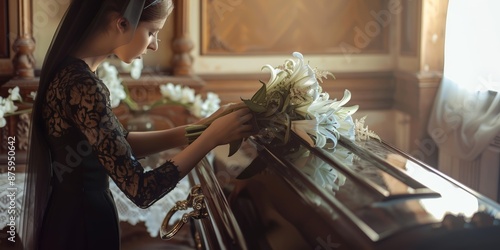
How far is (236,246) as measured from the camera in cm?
151

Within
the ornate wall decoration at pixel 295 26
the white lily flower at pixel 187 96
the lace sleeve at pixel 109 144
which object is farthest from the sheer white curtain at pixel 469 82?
the lace sleeve at pixel 109 144

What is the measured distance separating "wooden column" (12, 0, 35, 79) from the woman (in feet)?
9.01

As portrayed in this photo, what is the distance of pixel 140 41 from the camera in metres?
1.85

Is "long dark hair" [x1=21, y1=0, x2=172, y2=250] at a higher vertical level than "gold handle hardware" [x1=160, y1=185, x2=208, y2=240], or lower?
Result: higher

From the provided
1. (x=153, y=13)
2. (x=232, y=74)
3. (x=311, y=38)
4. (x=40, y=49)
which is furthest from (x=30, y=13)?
(x=153, y=13)

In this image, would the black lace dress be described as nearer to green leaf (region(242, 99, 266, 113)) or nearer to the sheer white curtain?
green leaf (region(242, 99, 266, 113))

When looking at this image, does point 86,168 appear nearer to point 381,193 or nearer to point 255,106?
point 255,106

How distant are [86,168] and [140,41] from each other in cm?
37

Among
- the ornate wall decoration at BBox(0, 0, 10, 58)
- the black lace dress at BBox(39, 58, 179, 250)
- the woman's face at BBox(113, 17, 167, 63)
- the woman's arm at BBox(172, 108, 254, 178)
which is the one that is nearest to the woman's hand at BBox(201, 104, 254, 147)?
the woman's arm at BBox(172, 108, 254, 178)

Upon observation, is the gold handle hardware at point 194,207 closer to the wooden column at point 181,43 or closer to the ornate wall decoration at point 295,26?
the wooden column at point 181,43

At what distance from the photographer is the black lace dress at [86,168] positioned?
5.62 ft

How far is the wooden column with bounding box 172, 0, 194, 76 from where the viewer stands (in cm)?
485

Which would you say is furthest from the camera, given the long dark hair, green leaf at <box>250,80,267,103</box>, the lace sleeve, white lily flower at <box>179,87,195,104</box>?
white lily flower at <box>179,87,195,104</box>

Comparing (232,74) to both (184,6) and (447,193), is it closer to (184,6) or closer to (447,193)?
(184,6)
